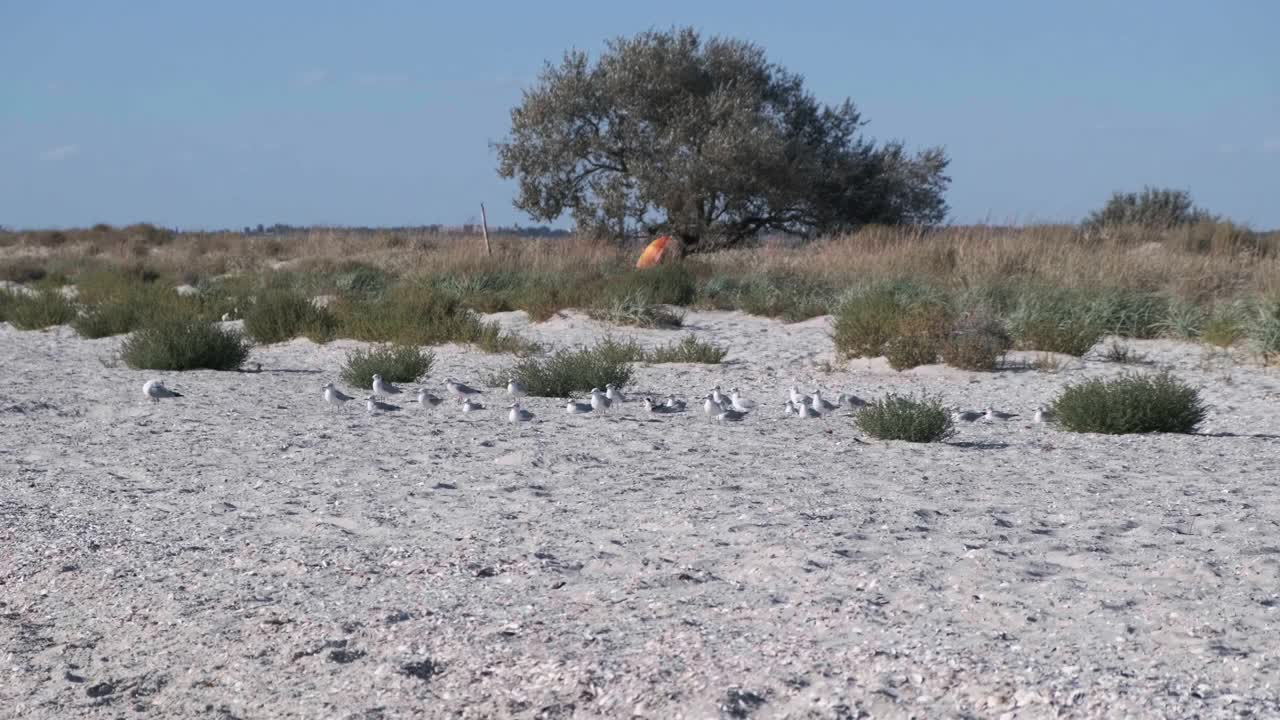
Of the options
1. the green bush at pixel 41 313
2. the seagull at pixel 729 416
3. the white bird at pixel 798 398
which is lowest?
the green bush at pixel 41 313

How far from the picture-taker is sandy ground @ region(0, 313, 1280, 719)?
4188mm

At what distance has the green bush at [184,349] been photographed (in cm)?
1327

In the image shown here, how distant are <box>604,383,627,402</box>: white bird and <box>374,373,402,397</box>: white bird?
1.57 m

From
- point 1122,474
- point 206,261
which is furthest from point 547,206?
point 1122,474

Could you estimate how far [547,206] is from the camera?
31266 mm

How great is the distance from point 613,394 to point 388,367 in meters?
2.54

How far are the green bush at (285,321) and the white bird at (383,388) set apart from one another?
4.94 meters

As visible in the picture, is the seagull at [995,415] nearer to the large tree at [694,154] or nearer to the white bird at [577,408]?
the white bird at [577,408]

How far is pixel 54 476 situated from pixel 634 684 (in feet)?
15.0

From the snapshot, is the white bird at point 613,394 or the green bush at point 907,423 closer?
the green bush at point 907,423

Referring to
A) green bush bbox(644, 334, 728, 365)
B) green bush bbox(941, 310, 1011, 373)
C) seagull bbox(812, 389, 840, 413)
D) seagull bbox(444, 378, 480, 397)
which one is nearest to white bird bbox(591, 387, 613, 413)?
seagull bbox(444, 378, 480, 397)

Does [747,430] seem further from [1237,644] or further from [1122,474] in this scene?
[1237,644]

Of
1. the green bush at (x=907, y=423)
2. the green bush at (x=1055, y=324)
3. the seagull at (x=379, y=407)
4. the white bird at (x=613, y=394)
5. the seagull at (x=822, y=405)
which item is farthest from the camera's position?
the green bush at (x=1055, y=324)

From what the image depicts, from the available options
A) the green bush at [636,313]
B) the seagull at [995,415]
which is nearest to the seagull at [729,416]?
the seagull at [995,415]
